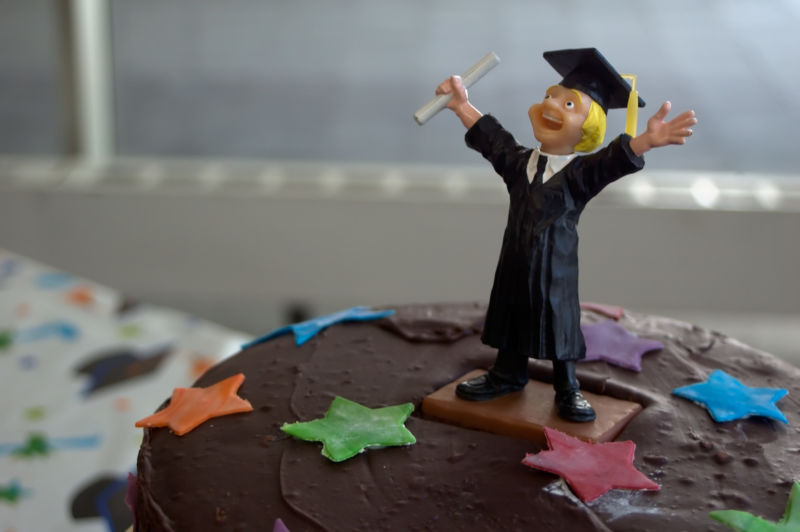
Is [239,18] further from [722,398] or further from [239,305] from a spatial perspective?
[722,398]

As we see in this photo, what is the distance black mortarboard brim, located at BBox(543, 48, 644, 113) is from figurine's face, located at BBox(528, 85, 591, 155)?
0.05 ft

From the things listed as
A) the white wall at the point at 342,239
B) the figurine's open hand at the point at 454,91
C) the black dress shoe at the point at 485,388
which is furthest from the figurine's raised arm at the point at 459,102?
the white wall at the point at 342,239

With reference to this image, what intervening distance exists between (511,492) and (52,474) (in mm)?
1348

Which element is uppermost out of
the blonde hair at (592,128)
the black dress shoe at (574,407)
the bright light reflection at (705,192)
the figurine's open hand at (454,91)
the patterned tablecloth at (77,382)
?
the figurine's open hand at (454,91)

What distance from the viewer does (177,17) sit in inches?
123

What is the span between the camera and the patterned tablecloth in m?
1.98

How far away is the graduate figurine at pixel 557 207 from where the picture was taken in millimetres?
1156

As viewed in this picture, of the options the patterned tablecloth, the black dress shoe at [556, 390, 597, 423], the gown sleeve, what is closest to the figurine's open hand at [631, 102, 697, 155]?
the gown sleeve

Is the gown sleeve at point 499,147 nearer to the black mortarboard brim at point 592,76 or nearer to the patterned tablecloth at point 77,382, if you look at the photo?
the black mortarboard brim at point 592,76

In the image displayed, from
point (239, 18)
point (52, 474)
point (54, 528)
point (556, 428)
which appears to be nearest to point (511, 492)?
point (556, 428)

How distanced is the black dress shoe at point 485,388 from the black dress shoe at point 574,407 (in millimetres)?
72

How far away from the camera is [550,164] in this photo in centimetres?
118

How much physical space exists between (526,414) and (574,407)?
63 millimetres

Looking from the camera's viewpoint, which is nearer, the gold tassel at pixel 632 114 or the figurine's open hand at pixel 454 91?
the gold tassel at pixel 632 114
